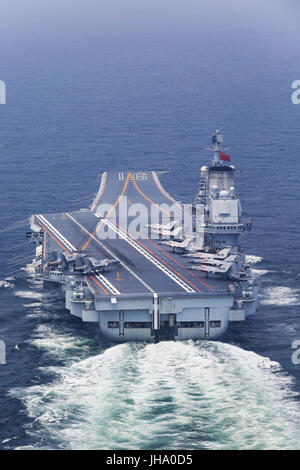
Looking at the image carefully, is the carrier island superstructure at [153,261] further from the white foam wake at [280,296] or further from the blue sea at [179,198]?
the white foam wake at [280,296]

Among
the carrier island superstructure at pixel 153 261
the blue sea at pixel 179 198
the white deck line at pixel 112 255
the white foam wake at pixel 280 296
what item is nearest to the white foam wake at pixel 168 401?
the blue sea at pixel 179 198

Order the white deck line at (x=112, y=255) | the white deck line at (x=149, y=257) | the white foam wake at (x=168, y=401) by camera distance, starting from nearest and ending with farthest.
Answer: the white foam wake at (x=168, y=401), the white deck line at (x=112, y=255), the white deck line at (x=149, y=257)

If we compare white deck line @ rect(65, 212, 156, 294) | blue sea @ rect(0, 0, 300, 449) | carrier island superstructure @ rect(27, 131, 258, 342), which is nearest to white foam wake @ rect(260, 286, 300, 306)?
blue sea @ rect(0, 0, 300, 449)

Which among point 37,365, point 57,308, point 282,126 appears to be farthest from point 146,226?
point 282,126

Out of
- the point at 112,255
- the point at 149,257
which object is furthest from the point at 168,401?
the point at 112,255

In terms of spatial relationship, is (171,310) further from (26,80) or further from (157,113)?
(26,80)

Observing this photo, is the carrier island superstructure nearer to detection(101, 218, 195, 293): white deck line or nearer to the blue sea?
detection(101, 218, 195, 293): white deck line

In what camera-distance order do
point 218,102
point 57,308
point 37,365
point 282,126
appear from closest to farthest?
point 37,365 < point 57,308 < point 282,126 < point 218,102
